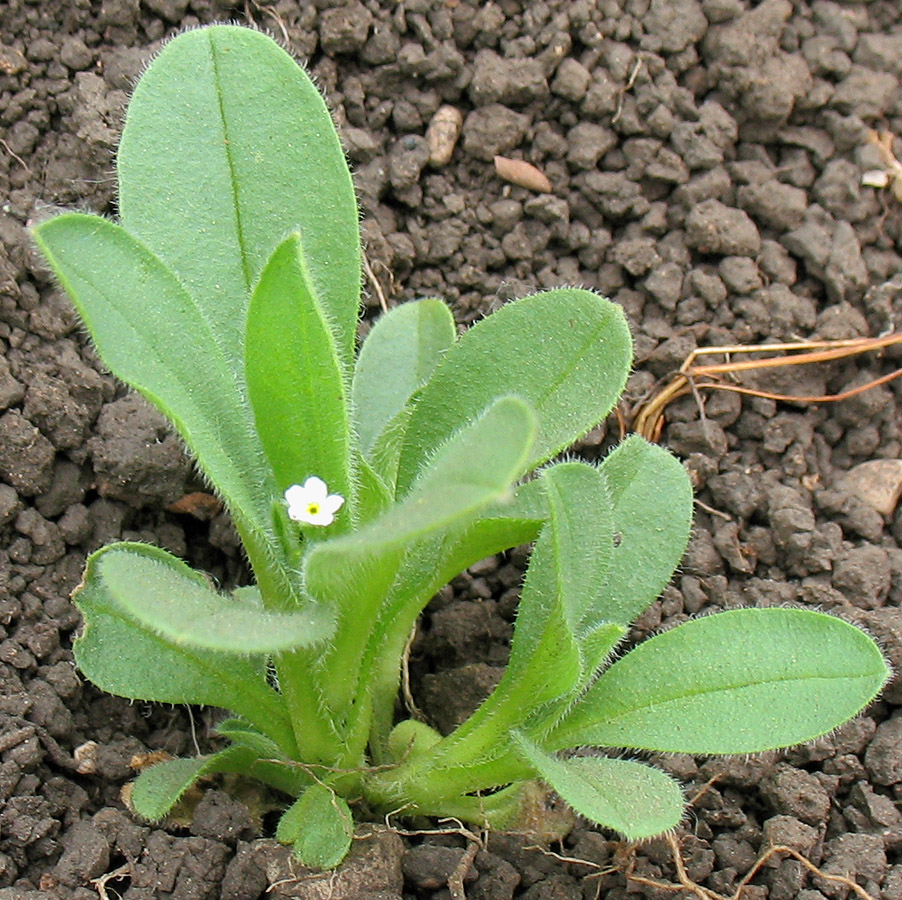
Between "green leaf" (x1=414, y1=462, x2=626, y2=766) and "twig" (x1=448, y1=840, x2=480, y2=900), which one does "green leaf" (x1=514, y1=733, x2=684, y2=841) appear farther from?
"twig" (x1=448, y1=840, x2=480, y2=900)

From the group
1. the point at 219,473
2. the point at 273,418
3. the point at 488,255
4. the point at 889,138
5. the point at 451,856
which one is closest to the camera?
the point at 219,473

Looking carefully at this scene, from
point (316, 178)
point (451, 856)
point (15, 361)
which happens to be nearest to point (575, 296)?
point (316, 178)

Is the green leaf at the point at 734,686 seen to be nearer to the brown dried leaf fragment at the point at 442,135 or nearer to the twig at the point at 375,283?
the twig at the point at 375,283

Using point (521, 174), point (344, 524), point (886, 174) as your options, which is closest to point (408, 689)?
point (344, 524)

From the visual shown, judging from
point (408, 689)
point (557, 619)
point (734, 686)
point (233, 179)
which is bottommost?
point (408, 689)

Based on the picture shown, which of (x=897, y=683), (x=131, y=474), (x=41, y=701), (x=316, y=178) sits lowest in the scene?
(x=897, y=683)

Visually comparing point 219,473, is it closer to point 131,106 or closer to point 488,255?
point 131,106

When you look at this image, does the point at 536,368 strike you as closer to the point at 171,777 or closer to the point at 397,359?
the point at 397,359
